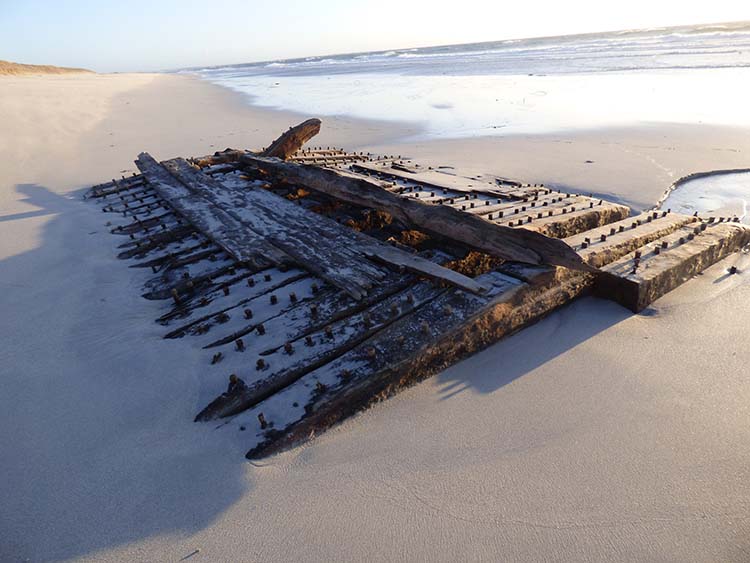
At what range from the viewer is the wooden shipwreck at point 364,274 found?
8.61 ft

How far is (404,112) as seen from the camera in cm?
1591

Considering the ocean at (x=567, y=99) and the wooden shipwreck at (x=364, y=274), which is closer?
the wooden shipwreck at (x=364, y=274)

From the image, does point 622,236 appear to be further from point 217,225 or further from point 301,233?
point 217,225

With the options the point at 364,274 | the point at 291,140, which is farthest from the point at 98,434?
the point at 291,140

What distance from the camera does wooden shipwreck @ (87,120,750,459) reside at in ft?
8.61

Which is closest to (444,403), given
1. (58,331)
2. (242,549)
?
(242,549)

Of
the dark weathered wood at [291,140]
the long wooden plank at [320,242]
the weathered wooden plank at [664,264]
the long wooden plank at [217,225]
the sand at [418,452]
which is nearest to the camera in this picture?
the sand at [418,452]

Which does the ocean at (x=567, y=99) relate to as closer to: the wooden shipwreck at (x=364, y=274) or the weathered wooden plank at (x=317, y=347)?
the wooden shipwreck at (x=364, y=274)

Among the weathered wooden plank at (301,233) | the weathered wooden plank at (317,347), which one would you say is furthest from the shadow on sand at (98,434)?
the weathered wooden plank at (301,233)

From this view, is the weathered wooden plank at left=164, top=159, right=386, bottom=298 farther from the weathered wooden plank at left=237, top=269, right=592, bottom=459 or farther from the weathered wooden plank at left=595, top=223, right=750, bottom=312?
the weathered wooden plank at left=595, top=223, right=750, bottom=312

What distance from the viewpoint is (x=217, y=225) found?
15.7ft

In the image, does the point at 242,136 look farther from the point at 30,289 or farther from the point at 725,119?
the point at 725,119

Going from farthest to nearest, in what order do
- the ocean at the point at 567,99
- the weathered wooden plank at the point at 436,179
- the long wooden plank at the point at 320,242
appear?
the ocean at the point at 567,99 < the weathered wooden plank at the point at 436,179 < the long wooden plank at the point at 320,242

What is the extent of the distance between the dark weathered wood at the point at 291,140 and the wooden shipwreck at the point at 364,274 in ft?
4.94
